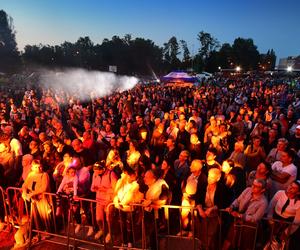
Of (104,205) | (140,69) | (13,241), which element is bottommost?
(13,241)

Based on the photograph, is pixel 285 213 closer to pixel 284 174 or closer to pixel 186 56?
pixel 284 174

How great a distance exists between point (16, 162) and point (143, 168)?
312 centimetres

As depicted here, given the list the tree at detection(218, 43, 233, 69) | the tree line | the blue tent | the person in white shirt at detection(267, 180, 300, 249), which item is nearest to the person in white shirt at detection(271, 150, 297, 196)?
the person in white shirt at detection(267, 180, 300, 249)

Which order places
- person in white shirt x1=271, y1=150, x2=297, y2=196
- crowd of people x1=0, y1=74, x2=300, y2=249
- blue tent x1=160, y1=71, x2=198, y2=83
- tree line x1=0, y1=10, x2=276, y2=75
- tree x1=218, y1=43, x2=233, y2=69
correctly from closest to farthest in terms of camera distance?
crowd of people x1=0, y1=74, x2=300, y2=249, person in white shirt x1=271, y1=150, x2=297, y2=196, blue tent x1=160, y1=71, x2=198, y2=83, tree line x1=0, y1=10, x2=276, y2=75, tree x1=218, y1=43, x2=233, y2=69

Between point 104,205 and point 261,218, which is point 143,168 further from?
point 261,218

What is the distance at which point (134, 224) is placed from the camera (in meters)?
5.57

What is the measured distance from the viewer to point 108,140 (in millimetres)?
9711

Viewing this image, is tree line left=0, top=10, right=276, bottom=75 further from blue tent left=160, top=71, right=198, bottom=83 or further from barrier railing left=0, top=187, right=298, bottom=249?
barrier railing left=0, top=187, right=298, bottom=249

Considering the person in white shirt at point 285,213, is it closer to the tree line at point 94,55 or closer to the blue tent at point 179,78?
the blue tent at point 179,78

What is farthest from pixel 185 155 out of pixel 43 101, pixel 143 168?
pixel 43 101

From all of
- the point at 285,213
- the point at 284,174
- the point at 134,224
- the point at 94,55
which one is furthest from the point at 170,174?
the point at 94,55

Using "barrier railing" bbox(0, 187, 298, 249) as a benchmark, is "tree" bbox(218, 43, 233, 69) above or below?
above

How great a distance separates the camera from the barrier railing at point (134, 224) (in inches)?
203

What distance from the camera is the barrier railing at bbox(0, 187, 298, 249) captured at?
203 inches
